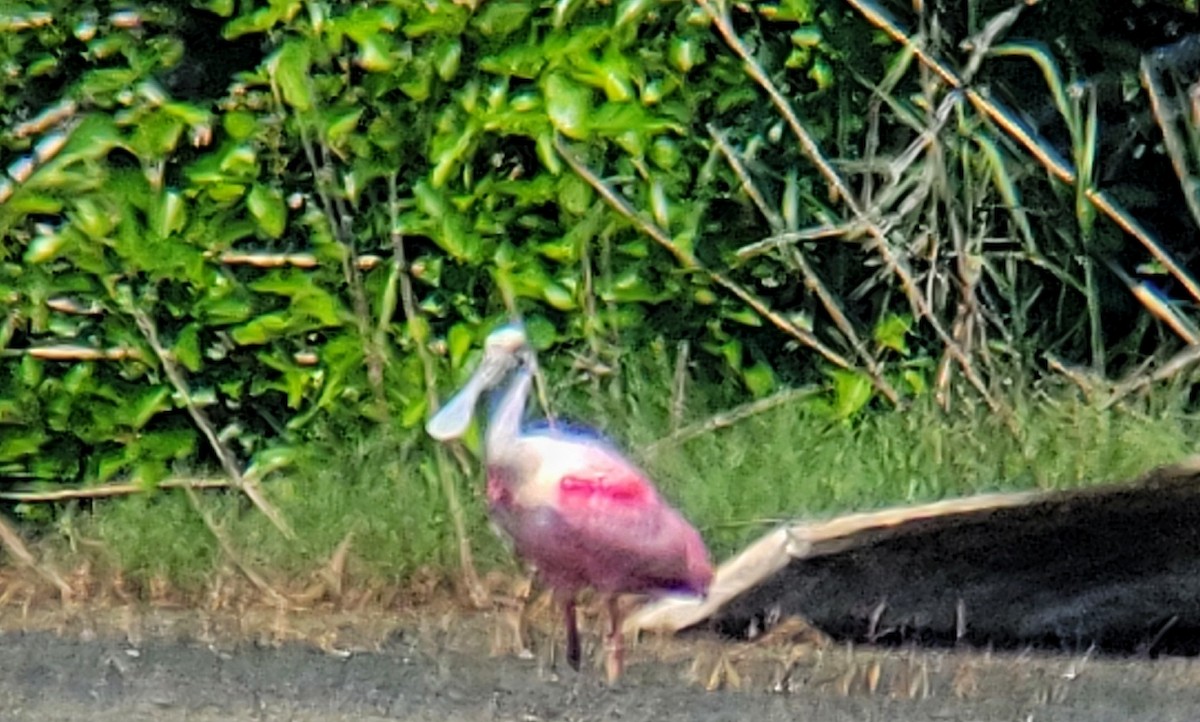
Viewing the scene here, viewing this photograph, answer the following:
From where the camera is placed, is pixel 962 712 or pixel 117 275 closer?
pixel 962 712

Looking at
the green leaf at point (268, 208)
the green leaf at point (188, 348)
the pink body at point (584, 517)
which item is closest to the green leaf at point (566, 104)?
the green leaf at point (268, 208)

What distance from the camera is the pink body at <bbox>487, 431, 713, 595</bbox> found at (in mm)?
3371

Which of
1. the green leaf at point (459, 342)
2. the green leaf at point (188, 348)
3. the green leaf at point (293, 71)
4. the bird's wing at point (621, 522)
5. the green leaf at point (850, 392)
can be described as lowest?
the green leaf at point (188, 348)

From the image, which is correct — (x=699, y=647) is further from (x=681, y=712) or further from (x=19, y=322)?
(x=19, y=322)

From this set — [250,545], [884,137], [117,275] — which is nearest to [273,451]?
[250,545]

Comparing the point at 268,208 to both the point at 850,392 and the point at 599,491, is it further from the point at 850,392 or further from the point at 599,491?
the point at 850,392

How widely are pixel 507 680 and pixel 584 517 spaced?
455 millimetres

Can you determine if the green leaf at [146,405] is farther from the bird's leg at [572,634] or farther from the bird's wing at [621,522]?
the bird's wing at [621,522]

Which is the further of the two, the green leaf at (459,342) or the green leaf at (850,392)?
the green leaf at (850,392)

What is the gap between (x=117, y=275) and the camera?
14.2 feet

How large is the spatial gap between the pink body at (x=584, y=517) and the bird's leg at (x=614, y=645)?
9 cm

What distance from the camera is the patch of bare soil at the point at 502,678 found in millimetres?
3484

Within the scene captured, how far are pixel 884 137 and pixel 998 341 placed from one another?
1.69ft

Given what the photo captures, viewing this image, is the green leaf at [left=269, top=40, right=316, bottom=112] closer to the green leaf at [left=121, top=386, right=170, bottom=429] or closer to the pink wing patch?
the green leaf at [left=121, top=386, right=170, bottom=429]
